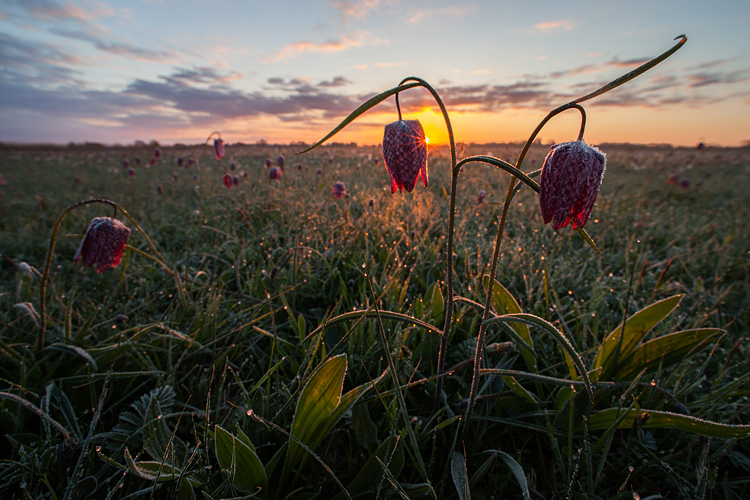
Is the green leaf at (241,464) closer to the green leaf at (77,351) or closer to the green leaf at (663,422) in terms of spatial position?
the green leaf at (77,351)

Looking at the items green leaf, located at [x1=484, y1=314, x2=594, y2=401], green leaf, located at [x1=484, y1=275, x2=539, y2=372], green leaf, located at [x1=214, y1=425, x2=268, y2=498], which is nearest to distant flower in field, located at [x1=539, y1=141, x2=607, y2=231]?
green leaf, located at [x1=484, y1=314, x2=594, y2=401]

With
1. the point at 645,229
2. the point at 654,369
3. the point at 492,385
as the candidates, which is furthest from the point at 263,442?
the point at 645,229

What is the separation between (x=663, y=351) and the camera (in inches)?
48.5

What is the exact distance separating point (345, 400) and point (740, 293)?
2.63 m

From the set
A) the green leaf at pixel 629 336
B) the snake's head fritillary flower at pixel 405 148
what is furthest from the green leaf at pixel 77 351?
the green leaf at pixel 629 336

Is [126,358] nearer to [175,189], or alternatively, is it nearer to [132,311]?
[132,311]

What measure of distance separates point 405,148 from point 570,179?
47cm

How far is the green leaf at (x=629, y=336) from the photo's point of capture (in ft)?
4.13

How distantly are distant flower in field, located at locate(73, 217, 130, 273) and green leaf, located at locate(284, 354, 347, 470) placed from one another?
1.13 m

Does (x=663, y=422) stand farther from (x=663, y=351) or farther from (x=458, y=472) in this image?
(x=458, y=472)

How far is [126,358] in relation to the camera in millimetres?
1446

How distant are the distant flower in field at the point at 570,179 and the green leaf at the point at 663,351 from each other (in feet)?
2.24

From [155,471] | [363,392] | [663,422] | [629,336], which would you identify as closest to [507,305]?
[629,336]

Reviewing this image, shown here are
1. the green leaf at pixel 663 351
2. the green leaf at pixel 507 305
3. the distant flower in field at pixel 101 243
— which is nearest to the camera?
the green leaf at pixel 663 351
